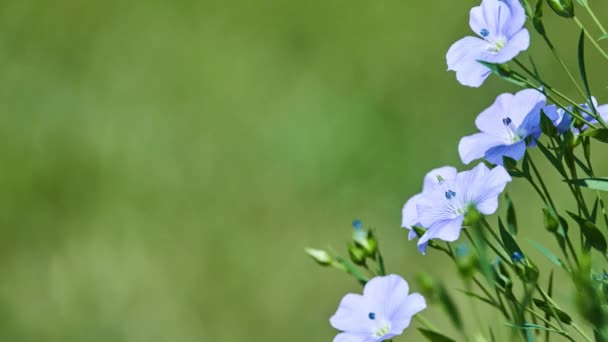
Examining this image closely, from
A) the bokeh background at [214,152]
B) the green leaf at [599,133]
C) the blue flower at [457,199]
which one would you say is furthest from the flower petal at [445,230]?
the bokeh background at [214,152]

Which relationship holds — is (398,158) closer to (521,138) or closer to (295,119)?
(295,119)

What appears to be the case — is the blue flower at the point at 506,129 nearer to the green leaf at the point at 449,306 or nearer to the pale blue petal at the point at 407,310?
the pale blue petal at the point at 407,310

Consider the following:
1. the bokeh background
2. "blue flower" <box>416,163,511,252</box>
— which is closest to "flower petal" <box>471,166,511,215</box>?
"blue flower" <box>416,163,511,252</box>

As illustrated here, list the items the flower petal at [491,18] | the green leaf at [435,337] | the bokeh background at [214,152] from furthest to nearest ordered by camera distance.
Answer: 1. the bokeh background at [214,152]
2. the flower petal at [491,18]
3. the green leaf at [435,337]

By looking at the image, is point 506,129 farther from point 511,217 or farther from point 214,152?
point 214,152

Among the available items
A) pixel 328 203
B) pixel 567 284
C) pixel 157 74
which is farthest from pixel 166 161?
pixel 567 284

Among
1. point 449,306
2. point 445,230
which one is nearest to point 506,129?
point 445,230
